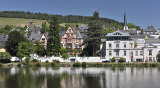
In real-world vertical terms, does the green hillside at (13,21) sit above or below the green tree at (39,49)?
above

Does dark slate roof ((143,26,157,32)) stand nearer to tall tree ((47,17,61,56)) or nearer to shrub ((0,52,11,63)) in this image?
tall tree ((47,17,61,56))

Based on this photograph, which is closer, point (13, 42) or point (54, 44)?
point (54, 44)

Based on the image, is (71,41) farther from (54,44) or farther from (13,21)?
(13,21)

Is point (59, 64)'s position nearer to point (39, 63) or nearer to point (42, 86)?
point (39, 63)

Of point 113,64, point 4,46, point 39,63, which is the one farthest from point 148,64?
point 4,46

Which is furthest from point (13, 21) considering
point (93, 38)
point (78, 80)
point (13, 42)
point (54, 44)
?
point (78, 80)

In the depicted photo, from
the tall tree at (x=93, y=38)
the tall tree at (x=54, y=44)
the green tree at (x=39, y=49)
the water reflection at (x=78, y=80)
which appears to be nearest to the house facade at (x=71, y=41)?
the tall tree at (x=93, y=38)

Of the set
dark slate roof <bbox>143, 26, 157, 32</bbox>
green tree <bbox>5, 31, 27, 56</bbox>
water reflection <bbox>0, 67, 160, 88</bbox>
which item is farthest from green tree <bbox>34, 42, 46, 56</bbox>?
dark slate roof <bbox>143, 26, 157, 32</bbox>

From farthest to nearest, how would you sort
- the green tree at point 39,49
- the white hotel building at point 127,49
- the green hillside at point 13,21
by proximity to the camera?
the green hillside at point 13,21
the green tree at point 39,49
the white hotel building at point 127,49

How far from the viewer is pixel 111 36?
95.6 metres

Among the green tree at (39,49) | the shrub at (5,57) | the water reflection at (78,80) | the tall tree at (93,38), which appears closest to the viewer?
the water reflection at (78,80)

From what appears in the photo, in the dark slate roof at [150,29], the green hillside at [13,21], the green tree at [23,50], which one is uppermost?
the green hillside at [13,21]

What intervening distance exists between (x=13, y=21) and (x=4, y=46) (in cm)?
8276

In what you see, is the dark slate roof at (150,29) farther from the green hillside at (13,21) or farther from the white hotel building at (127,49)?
the green hillside at (13,21)
